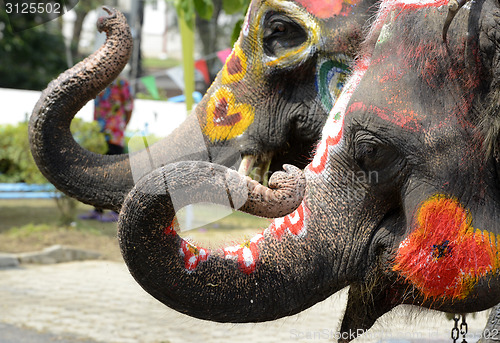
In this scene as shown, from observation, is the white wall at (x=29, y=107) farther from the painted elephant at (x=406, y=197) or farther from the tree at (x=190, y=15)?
the painted elephant at (x=406, y=197)

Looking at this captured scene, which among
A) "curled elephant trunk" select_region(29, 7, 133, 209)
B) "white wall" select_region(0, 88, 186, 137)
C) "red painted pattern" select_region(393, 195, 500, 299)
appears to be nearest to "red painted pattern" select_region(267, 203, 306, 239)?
"red painted pattern" select_region(393, 195, 500, 299)

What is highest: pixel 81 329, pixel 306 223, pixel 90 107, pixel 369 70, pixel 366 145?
pixel 369 70

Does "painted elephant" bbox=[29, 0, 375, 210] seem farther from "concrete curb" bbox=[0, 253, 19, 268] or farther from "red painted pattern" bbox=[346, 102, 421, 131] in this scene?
"concrete curb" bbox=[0, 253, 19, 268]

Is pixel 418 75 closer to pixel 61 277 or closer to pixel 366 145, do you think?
pixel 366 145

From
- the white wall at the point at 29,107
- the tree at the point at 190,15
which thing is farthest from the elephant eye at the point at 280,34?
the white wall at the point at 29,107

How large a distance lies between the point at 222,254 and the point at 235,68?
1.23m

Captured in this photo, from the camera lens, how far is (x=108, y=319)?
4.88m

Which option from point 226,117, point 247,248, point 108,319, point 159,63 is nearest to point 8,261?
point 108,319

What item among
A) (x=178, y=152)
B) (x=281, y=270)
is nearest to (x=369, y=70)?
(x=281, y=270)

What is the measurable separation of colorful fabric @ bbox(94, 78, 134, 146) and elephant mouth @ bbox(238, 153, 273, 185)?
5032mm

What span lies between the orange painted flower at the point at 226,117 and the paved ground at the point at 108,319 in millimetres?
1477

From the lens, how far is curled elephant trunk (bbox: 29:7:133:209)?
7.84ft

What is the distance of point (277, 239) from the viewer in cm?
167

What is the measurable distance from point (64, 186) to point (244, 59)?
2.65 ft
